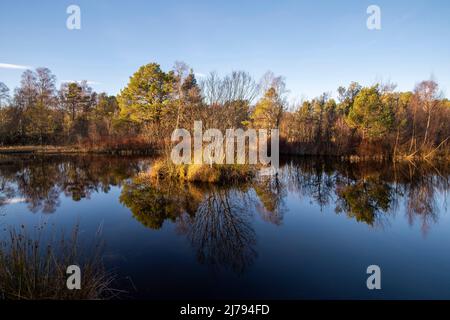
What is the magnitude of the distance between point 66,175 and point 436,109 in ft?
101

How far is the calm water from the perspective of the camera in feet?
14.5

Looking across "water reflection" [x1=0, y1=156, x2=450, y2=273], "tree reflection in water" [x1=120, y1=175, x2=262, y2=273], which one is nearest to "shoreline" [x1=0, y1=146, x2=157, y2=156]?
"water reflection" [x1=0, y1=156, x2=450, y2=273]

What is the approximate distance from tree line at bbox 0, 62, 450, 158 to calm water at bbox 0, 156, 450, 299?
617 cm

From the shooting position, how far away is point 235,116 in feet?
47.5

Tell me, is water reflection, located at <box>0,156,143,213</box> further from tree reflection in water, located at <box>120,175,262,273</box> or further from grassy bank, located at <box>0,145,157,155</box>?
grassy bank, located at <box>0,145,157,155</box>

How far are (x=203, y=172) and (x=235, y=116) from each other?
3.88 metres

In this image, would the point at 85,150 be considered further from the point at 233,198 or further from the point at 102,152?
the point at 233,198

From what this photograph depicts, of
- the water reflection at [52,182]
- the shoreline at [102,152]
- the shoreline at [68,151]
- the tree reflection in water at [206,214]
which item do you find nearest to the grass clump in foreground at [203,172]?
the tree reflection in water at [206,214]

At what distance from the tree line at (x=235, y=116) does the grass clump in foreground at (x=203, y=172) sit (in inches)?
104

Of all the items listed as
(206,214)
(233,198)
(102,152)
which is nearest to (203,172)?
→ (233,198)

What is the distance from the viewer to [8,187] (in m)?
11.8

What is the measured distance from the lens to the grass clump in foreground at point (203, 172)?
501 inches

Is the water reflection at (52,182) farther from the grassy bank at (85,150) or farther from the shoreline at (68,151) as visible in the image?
the grassy bank at (85,150)
